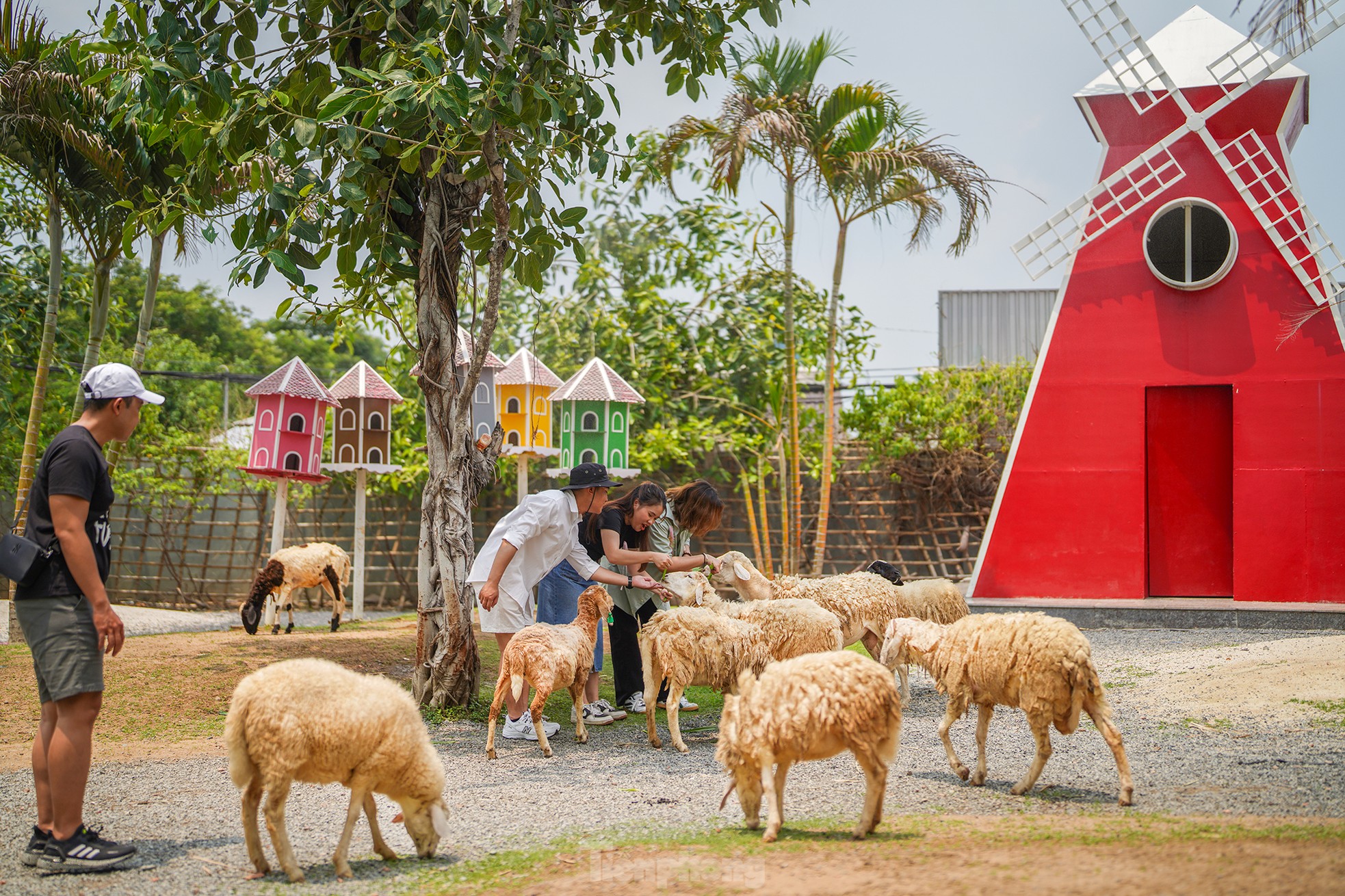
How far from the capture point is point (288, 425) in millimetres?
12477

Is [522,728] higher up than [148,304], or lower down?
lower down

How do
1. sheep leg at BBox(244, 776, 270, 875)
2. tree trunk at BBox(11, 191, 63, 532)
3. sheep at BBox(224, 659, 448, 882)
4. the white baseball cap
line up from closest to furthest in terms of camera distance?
sheep at BBox(224, 659, 448, 882) → sheep leg at BBox(244, 776, 270, 875) → the white baseball cap → tree trunk at BBox(11, 191, 63, 532)

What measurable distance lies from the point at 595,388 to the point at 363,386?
3.17 metres

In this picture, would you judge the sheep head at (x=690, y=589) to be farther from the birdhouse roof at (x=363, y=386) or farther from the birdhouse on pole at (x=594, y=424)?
the birdhouse roof at (x=363, y=386)

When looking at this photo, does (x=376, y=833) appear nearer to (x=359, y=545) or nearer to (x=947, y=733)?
(x=947, y=733)

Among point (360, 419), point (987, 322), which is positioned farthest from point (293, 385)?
point (987, 322)

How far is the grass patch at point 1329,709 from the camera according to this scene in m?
6.55

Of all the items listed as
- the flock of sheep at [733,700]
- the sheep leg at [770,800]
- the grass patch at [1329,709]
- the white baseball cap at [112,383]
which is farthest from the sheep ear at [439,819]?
the grass patch at [1329,709]

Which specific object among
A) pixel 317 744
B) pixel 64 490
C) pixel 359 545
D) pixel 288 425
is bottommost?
pixel 317 744

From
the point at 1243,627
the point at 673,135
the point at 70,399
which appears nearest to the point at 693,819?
the point at 1243,627

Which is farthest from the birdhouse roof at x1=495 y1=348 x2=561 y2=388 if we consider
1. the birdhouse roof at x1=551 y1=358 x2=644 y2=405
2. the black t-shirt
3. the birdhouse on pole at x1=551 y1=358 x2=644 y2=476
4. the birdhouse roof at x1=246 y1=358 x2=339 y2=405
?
the black t-shirt

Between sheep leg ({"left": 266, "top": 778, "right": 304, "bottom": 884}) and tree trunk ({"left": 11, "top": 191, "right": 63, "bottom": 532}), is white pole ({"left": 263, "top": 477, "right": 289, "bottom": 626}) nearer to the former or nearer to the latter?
tree trunk ({"left": 11, "top": 191, "right": 63, "bottom": 532})

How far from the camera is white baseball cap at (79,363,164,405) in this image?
Result: 14.1 feet

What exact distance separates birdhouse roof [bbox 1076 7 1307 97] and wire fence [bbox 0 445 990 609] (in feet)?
19.8
